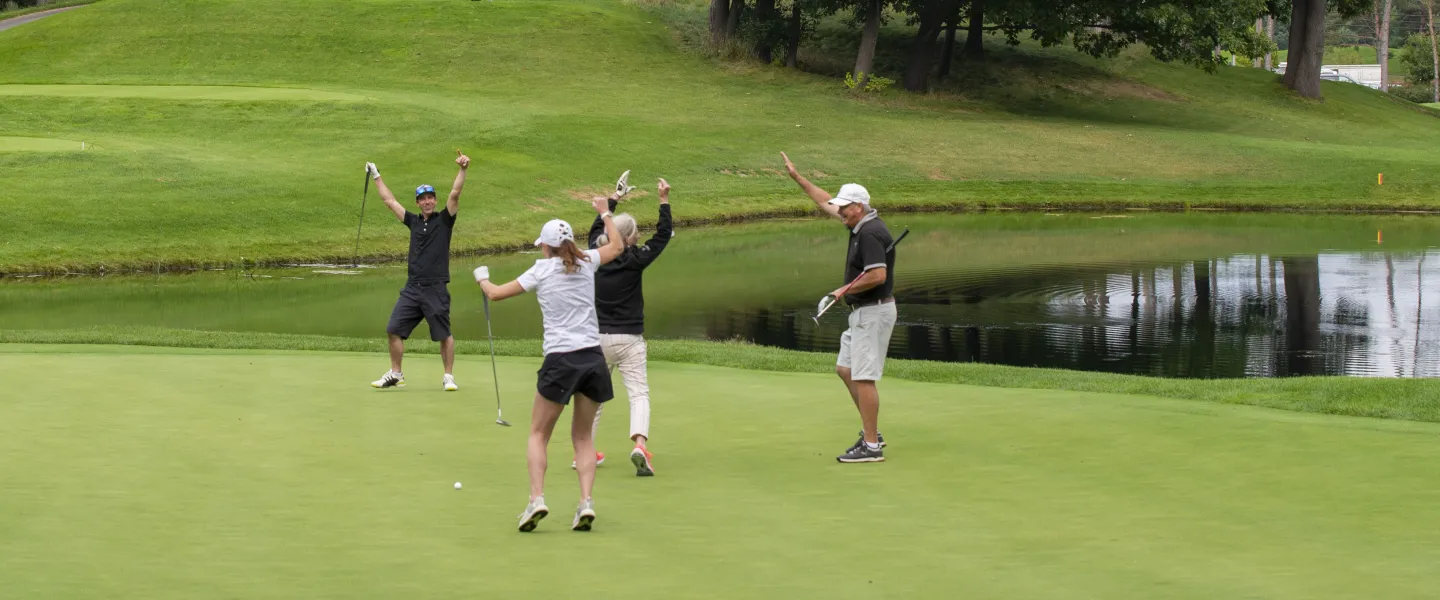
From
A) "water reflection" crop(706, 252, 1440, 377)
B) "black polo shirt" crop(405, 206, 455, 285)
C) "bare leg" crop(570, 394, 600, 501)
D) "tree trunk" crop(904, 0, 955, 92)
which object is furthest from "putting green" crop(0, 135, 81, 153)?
"bare leg" crop(570, 394, 600, 501)

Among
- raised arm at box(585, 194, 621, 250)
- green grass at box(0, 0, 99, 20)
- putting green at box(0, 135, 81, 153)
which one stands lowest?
raised arm at box(585, 194, 621, 250)

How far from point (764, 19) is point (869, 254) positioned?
52189 millimetres

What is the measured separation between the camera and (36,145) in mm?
38938

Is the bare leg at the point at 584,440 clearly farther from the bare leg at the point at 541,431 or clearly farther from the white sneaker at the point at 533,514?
the white sneaker at the point at 533,514

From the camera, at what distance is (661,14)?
68812mm

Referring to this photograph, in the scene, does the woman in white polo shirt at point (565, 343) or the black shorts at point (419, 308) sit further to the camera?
the black shorts at point (419, 308)

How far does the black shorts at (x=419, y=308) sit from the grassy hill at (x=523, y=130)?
1862 cm

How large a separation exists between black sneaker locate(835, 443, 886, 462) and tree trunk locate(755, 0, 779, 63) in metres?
52.2

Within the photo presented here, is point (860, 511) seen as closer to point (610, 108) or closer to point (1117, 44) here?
point (610, 108)

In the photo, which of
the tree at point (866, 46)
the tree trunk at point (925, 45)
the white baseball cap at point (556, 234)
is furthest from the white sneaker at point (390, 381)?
the tree trunk at point (925, 45)

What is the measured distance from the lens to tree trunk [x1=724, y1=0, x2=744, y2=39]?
6228cm

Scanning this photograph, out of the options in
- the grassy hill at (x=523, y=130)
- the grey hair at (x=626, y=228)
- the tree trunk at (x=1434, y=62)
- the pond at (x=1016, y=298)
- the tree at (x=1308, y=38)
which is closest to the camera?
the grey hair at (x=626, y=228)

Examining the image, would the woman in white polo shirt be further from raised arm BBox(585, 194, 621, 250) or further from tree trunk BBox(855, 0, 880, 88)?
tree trunk BBox(855, 0, 880, 88)

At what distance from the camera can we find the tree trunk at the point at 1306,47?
61750mm
